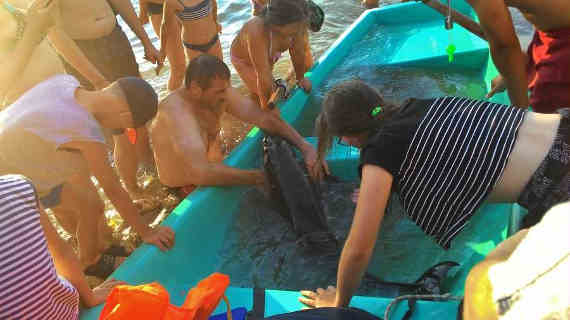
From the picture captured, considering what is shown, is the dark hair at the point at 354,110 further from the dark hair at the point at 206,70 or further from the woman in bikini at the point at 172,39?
the woman in bikini at the point at 172,39

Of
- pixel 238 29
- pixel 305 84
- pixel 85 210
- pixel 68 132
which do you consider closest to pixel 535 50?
pixel 305 84

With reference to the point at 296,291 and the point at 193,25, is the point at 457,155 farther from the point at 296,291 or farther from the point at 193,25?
the point at 193,25

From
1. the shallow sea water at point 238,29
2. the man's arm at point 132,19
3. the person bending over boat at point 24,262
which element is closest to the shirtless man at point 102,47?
the man's arm at point 132,19

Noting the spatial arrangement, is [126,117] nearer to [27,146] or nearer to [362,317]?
[27,146]

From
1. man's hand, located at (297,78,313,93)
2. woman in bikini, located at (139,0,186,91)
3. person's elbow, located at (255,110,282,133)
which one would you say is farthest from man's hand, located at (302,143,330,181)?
woman in bikini, located at (139,0,186,91)

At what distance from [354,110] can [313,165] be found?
111 centimetres

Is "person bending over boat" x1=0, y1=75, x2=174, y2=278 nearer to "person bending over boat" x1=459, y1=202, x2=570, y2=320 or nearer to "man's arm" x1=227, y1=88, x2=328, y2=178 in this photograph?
"man's arm" x1=227, y1=88, x2=328, y2=178

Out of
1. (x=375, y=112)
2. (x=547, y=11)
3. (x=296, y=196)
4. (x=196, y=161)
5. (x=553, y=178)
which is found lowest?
(x=296, y=196)

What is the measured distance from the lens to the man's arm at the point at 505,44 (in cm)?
194

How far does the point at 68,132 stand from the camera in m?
2.05

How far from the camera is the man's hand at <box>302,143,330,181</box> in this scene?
108 inches

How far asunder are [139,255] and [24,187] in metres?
0.98

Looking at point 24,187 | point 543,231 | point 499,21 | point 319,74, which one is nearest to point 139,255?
point 24,187

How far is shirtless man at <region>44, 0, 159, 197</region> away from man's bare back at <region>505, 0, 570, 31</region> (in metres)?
2.63
